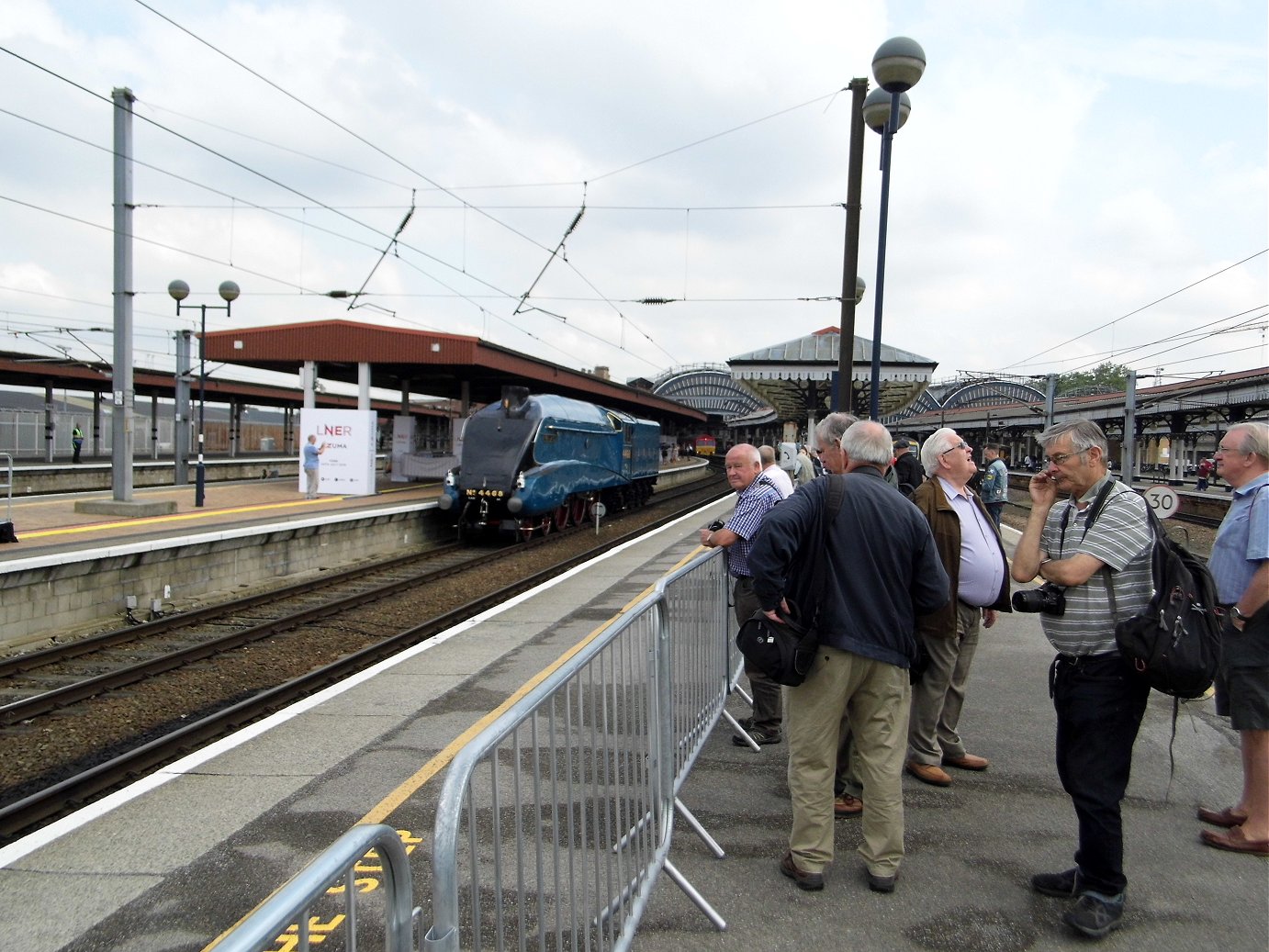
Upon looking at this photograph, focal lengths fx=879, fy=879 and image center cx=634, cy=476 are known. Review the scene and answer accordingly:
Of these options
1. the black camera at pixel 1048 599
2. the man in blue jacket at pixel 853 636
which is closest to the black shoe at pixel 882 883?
the man in blue jacket at pixel 853 636

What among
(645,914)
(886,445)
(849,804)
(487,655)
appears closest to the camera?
(645,914)

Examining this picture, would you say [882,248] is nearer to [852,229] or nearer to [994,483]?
[852,229]

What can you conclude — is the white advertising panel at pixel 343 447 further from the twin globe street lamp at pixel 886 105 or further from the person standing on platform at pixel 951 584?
the person standing on platform at pixel 951 584

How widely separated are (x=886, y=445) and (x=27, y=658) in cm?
851

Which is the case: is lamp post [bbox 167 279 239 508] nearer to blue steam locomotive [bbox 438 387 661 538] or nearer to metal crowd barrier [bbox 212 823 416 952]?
blue steam locomotive [bbox 438 387 661 538]

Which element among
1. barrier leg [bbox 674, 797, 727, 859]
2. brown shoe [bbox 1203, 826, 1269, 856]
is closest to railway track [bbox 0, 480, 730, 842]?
barrier leg [bbox 674, 797, 727, 859]

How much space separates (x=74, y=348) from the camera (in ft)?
124

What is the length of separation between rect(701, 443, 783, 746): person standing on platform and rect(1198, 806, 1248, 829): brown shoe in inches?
82.0

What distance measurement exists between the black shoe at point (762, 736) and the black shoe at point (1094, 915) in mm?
2097

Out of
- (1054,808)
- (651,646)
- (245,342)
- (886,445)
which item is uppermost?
(245,342)

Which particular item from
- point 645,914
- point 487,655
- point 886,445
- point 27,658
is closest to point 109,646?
point 27,658

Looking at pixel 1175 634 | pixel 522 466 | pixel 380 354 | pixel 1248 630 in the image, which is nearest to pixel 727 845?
pixel 1175 634

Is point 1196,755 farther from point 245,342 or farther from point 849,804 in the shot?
point 245,342

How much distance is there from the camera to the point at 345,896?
1798mm
